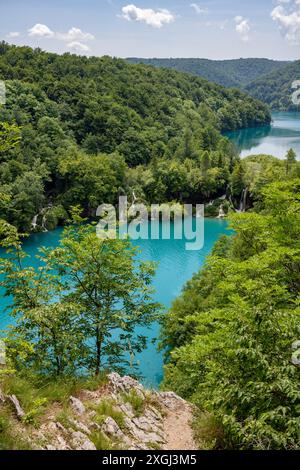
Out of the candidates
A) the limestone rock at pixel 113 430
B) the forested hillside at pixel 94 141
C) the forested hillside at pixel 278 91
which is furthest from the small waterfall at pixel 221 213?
the forested hillside at pixel 278 91

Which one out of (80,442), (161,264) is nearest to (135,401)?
(80,442)

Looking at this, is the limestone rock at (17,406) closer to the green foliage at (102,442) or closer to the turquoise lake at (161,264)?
the green foliage at (102,442)

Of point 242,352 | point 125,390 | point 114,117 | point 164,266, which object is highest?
point 114,117

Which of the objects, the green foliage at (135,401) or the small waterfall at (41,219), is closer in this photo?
the green foliage at (135,401)

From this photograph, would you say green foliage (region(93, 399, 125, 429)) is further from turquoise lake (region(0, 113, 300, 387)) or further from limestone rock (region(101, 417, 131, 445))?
turquoise lake (region(0, 113, 300, 387))

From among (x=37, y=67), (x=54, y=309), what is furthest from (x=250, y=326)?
(x=37, y=67)

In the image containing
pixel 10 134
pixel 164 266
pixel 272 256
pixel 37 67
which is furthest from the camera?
pixel 37 67
